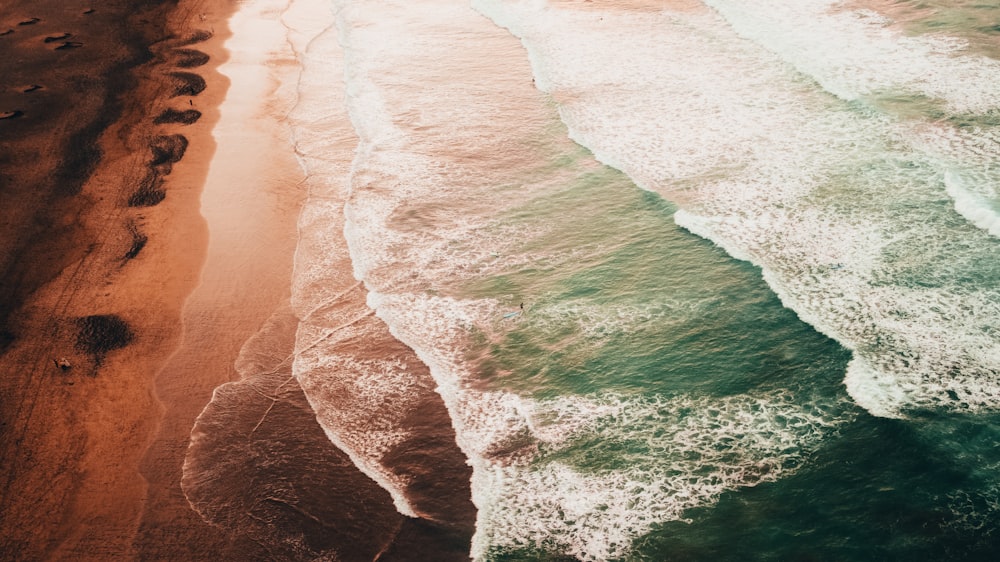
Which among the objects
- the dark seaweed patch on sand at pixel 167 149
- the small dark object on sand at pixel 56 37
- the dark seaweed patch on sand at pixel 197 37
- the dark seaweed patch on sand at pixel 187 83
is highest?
the small dark object on sand at pixel 56 37

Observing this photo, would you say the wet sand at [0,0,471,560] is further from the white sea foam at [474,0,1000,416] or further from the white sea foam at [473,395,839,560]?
the white sea foam at [474,0,1000,416]

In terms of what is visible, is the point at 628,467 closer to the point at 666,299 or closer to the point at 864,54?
the point at 666,299

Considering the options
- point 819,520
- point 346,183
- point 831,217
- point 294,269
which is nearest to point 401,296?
point 294,269

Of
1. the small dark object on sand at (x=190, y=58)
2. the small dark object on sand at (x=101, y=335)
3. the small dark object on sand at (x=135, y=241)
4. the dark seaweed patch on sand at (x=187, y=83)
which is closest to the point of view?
the small dark object on sand at (x=101, y=335)

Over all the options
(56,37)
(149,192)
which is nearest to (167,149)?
(149,192)

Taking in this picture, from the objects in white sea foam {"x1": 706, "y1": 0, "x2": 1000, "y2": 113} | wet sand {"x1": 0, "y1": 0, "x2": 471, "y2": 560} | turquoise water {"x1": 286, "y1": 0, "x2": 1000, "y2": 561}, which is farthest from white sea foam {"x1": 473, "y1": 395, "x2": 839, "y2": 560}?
white sea foam {"x1": 706, "y1": 0, "x2": 1000, "y2": 113}

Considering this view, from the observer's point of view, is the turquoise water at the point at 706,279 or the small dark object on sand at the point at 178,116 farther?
the small dark object on sand at the point at 178,116

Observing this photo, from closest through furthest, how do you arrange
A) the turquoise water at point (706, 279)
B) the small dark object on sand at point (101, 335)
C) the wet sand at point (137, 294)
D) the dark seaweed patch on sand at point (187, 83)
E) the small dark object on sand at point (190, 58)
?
the turquoise water at point (706, 279) → the wet sand at point (137, 294) → the small dark object on sand at point (101, 335) → the dark seaweed patch on sand at point (187, 83) → the small dark object on sand at point (190, 58)

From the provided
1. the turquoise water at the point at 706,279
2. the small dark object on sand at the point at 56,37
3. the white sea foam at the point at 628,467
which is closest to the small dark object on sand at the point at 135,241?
the turquoise water at the point at 706,279

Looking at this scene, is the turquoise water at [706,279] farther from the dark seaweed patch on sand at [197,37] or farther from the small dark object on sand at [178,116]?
the dark seaweed patch on sand at [197,37]
